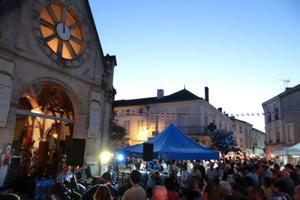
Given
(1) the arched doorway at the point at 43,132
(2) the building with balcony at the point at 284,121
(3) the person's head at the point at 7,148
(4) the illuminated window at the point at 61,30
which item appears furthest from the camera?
(2) the building with balcony at the point at 284,121

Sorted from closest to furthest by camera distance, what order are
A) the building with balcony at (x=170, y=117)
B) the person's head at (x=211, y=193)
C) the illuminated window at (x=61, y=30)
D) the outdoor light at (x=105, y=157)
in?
the person's head at (x=211, y=193) < the illuminated window at (x=61, y=30) < the outdoor light at (x=105, y=157) < the building with balcony at (x=170, y=117)

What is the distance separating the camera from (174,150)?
1024cm

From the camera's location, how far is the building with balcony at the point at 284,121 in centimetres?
3272

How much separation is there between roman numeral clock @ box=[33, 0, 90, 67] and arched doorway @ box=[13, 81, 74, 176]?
1802 millimetres

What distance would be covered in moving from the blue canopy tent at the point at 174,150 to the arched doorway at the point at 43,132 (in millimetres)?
4443

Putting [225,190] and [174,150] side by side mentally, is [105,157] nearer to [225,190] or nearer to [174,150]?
[174,150]

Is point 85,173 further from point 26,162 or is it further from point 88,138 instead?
point 26,162

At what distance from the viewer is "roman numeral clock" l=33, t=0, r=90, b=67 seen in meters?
11.5

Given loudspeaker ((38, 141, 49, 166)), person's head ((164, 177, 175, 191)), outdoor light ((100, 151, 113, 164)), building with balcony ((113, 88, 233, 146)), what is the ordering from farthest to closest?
building with balcony ((113, 88, 233, 146)) < loudspeaker ((38, 141, 49, 166)) < outdoor light ((100, 151, 113, 164)) < person's head ((164, 177, 175, 191))

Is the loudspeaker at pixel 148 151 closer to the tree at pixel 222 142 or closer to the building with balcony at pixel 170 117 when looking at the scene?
the tree at pixel 222 142

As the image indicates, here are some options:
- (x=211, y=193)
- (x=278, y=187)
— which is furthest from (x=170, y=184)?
(x=278, y=187)

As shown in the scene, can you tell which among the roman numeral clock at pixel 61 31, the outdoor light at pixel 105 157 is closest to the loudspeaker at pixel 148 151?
the outdoor light at pixel 105 157

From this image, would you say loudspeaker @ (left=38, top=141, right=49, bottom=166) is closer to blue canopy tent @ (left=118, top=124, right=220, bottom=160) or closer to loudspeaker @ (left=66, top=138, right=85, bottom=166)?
blue canopy tent @ (left=118, top=124, right=220, bottom=160)

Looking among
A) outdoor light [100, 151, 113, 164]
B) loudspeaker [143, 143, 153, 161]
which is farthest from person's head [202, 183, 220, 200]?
outdoor light [100, 151, 113, 164]
